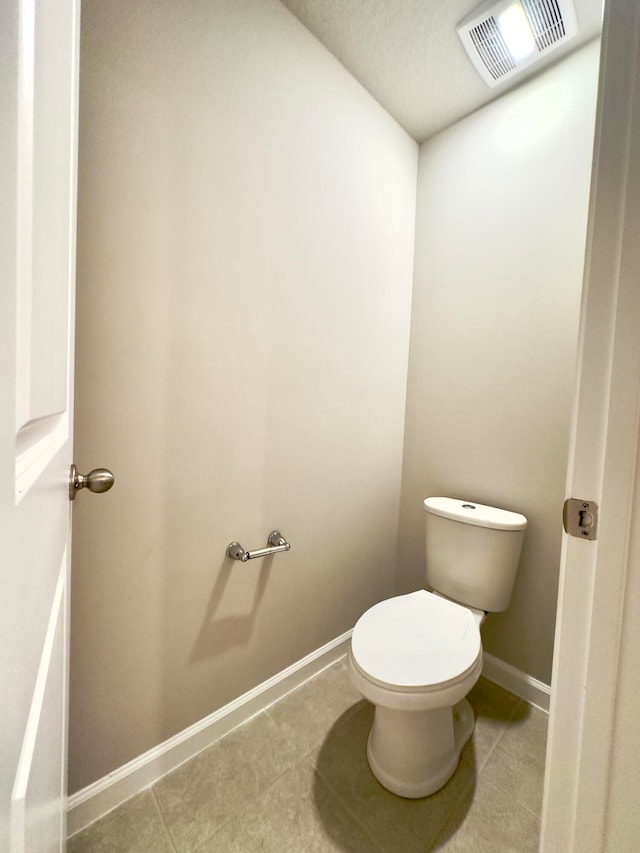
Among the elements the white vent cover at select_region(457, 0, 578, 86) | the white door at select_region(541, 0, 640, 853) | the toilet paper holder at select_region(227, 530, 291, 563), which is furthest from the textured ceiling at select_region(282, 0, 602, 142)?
the toilet paper holder at select_region(227, 530, 291, 563)

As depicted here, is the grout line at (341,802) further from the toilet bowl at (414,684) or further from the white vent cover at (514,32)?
the white vent cover at (514,32)

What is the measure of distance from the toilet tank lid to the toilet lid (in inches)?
12.5

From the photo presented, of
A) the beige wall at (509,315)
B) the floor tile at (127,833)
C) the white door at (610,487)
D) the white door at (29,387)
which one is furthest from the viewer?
the beige wall at (509,315)

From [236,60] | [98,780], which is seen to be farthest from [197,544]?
[236,60]

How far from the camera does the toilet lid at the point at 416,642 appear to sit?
2.78 ft

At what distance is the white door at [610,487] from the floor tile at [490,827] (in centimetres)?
58

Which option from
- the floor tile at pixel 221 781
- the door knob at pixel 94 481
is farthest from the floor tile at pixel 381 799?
the door knob at pixel 94 481

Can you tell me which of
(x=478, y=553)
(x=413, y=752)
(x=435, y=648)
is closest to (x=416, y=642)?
(x=435, y=648)

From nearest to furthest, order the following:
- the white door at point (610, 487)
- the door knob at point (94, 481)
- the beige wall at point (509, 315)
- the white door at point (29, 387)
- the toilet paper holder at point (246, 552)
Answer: the white door at point (29, 387) < the white door at point (610, 487) < the door knob at point (94, 481) < the toilet paper holder at point (246, 552) < the beige wall at point (509, 315)

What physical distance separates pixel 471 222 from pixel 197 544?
5.65 ft

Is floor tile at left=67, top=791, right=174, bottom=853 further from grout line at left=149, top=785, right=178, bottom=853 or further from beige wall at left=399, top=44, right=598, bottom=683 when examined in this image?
beige wall at left=399, top=44, right=598, bottom=683

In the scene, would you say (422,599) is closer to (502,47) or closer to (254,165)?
(254,165)

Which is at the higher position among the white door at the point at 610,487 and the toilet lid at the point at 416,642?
the white door at the point at 610,487

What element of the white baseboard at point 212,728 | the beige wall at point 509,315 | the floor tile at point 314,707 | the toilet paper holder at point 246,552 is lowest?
the floor tile at point 314,707
